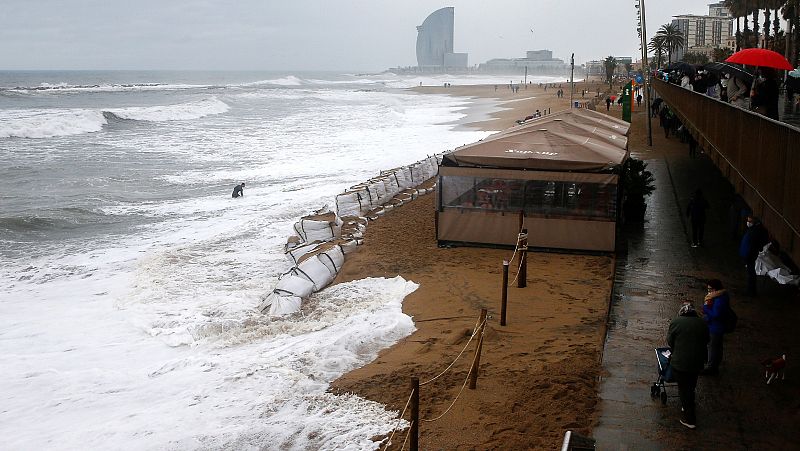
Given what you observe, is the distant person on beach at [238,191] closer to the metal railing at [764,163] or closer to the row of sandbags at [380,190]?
the row of sandbags at [380,190]

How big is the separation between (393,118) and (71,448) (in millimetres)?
58567

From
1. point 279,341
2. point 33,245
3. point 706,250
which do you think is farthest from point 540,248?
point 33,245

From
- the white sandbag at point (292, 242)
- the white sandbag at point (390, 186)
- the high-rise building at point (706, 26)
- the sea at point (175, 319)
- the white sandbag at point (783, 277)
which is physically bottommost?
the sea at point (175, 319)

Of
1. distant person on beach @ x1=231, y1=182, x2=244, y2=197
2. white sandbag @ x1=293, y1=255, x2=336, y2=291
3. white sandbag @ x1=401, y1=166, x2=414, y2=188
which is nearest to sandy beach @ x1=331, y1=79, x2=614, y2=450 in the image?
white sandbag @ x1=293, y1=255, x2=336, y2=291

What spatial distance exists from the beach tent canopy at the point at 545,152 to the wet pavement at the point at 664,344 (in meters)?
1.93

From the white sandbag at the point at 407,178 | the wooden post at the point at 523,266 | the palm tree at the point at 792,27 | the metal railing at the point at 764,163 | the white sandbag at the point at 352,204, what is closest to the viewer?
the metal railing at the point at 764,163

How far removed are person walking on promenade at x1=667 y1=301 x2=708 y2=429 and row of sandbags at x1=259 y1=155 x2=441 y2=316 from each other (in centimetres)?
698

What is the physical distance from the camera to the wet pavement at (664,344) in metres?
7.00

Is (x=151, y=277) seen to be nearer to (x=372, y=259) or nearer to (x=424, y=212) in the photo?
(x=372, y=259)

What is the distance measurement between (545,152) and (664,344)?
20.0 feet

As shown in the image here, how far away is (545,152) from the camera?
1460cm

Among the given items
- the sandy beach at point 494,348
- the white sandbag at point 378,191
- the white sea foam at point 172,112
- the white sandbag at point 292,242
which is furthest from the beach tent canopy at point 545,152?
the white sea foam at point 172,112

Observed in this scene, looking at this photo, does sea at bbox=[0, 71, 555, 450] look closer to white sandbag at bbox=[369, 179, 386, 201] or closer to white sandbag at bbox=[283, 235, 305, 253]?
white sandbag at bbox=[283, 235, 305, 253]

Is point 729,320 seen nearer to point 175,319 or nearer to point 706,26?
point 175,319
